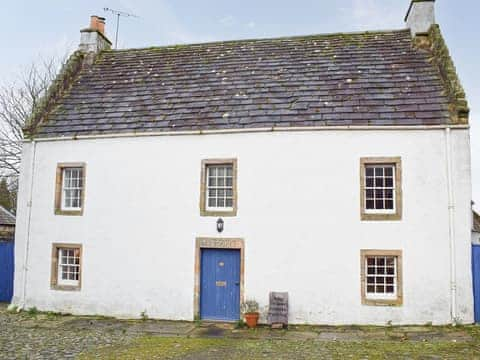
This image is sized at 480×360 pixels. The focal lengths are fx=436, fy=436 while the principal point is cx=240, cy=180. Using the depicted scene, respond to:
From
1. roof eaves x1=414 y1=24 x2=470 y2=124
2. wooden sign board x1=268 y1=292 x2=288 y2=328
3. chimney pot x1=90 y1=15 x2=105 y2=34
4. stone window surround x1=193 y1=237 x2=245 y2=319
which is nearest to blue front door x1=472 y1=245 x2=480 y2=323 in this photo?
roof eaves x1=414 y1=24 x2=470 y2=124

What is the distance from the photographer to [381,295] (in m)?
12.0

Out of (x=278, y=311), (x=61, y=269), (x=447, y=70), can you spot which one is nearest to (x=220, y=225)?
(x=278, y=311)

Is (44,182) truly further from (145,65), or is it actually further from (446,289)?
(446,289)

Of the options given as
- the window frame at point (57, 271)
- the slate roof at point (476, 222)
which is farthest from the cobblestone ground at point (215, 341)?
the slate roof at point (476, 222)

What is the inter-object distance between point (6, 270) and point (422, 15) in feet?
56.7

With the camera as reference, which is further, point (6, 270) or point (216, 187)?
point (6, 270)

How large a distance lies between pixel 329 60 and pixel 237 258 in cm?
751

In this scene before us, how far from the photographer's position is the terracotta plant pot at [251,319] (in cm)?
Answer: 1192

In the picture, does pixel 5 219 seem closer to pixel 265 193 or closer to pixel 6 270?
pixel 6 270

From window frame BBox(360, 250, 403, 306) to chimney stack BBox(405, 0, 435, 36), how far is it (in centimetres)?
783

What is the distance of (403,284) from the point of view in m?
11.8

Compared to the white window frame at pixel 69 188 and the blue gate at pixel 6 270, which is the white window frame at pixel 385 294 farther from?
the blue gate at pixel 6 270

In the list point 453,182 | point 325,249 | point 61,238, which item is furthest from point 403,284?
point 61,238

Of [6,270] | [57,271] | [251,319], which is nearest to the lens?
[251,319]
